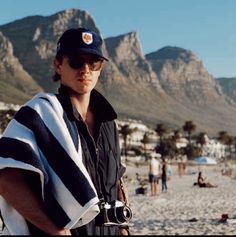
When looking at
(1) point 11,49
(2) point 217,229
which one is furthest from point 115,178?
(1) point 11,49

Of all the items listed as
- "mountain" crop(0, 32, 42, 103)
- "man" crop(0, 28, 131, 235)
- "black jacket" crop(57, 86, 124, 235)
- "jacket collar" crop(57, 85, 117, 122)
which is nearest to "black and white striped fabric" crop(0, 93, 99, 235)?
"man" crop(0, 28, 131, 235)

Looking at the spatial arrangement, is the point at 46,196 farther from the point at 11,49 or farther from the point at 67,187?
the point at 11,49

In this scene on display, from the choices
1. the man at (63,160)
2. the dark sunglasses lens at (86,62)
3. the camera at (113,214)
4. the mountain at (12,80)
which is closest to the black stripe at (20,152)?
the man at (63,160)

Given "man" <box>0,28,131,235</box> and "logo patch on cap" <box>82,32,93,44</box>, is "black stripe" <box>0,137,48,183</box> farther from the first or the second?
"logo patch on cap" <box>82,32,93,44</box>

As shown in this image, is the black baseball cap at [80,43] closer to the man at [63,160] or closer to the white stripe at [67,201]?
the man at [63,160]

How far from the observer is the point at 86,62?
2.32 metres

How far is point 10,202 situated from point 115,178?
591 mm

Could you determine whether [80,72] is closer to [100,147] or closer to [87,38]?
[87,38]

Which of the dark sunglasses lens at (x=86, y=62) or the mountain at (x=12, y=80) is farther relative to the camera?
the mountain at (x=12, y=80)

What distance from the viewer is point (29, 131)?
2051 millimetres

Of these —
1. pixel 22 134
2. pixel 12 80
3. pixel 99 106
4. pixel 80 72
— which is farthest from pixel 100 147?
pixel 12 80

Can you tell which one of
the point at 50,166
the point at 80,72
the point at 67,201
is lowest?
the point at 67,201

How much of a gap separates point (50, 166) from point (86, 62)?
53 centimetres

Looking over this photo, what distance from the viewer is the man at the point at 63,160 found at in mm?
1983
